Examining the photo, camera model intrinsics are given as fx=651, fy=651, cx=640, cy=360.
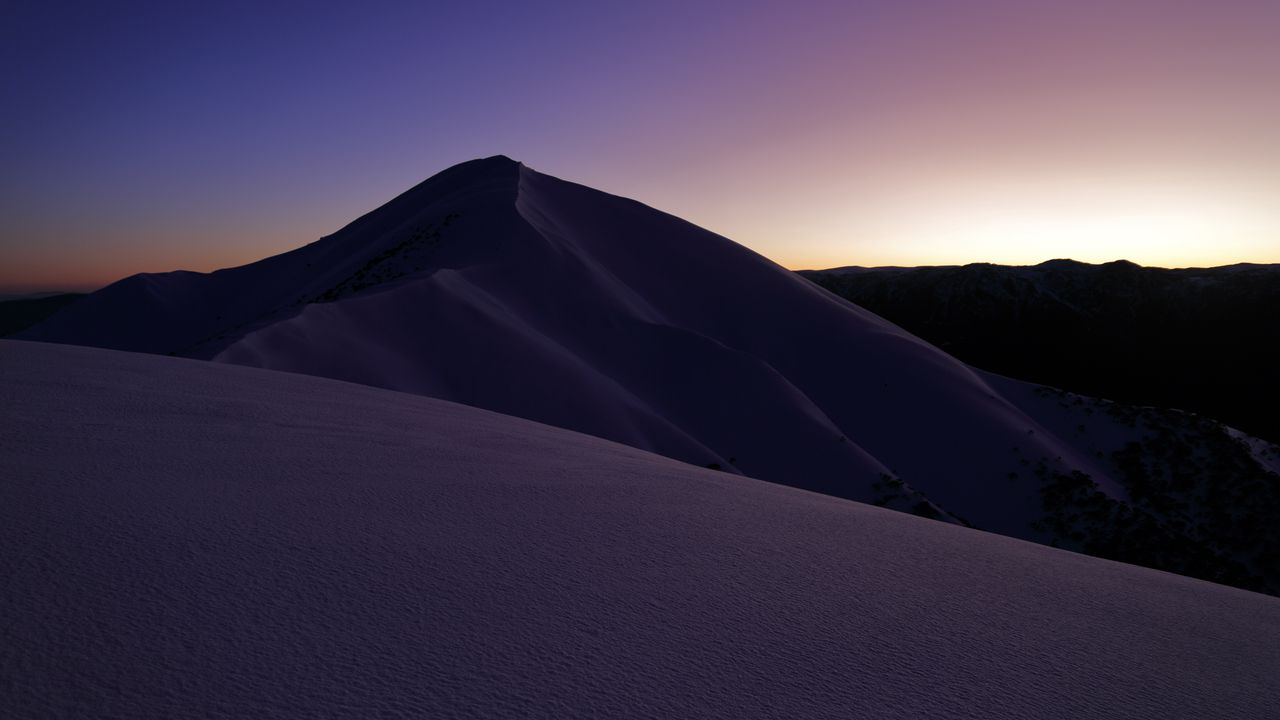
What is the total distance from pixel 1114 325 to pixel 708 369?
99.7 metres

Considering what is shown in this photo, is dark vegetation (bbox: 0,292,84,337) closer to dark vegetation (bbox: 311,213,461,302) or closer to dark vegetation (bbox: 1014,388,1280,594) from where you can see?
dark vegetation (bbox: 311,213,461,302)

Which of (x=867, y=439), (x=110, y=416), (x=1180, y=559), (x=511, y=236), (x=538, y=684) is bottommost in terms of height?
(x=1180, y=559)

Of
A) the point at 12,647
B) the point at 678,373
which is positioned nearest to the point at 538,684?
the point at 12,647

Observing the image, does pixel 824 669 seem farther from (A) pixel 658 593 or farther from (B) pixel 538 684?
(B) pixel 538 684

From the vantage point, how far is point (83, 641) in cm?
211

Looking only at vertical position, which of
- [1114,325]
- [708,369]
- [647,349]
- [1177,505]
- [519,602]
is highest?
[1114,325]

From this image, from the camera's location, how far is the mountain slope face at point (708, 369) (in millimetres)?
15578

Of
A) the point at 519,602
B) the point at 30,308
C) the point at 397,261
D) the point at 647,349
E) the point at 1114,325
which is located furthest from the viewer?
the point at 30,308

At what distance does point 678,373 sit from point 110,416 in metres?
16.5

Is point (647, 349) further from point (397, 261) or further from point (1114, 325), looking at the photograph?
point (1114, 325)

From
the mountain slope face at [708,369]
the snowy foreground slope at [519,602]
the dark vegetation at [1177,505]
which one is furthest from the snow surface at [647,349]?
the snowy foreground slope at [519,602]

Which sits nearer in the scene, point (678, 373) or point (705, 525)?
point (705, 525)

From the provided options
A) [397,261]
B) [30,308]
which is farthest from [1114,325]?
[30,308]

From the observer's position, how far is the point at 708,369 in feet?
68.1
